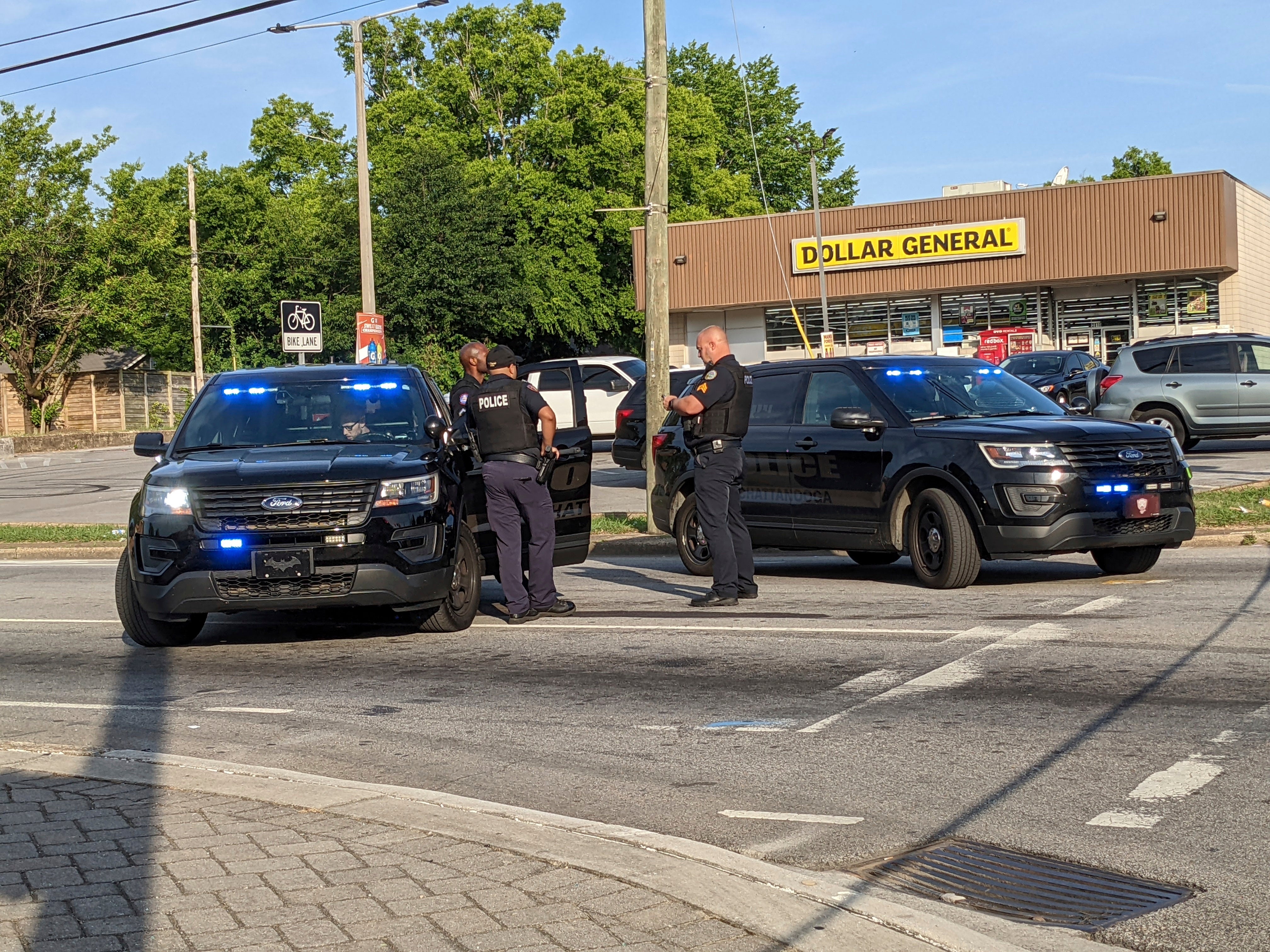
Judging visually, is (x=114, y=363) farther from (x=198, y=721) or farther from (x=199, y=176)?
(x=198, y=721)

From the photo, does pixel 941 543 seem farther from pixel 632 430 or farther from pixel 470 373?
pixel 632 430

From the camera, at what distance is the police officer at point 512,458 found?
1027 centimetres

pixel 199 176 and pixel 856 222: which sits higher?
pixel 199 176

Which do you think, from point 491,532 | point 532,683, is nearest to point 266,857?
point 532,683

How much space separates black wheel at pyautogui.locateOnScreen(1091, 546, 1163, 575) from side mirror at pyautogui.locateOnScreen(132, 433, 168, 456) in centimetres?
689

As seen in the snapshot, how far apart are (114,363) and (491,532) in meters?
61.8

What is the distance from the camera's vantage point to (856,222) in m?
46.4

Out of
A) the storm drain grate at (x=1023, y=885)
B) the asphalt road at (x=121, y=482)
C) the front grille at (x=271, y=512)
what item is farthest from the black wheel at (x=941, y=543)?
the storm drain grate at (x=1023, y=885)

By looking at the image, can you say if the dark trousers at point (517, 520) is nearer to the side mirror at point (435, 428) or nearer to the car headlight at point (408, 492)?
the side mirror at point (435, 428)

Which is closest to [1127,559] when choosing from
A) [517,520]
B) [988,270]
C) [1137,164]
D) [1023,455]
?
[1023,455]

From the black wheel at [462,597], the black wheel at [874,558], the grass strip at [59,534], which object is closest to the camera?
the black wheel at [462,597]

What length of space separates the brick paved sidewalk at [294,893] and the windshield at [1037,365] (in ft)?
92.6

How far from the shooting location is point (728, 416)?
35.1 feet

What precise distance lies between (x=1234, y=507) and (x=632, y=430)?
29.8 ft
